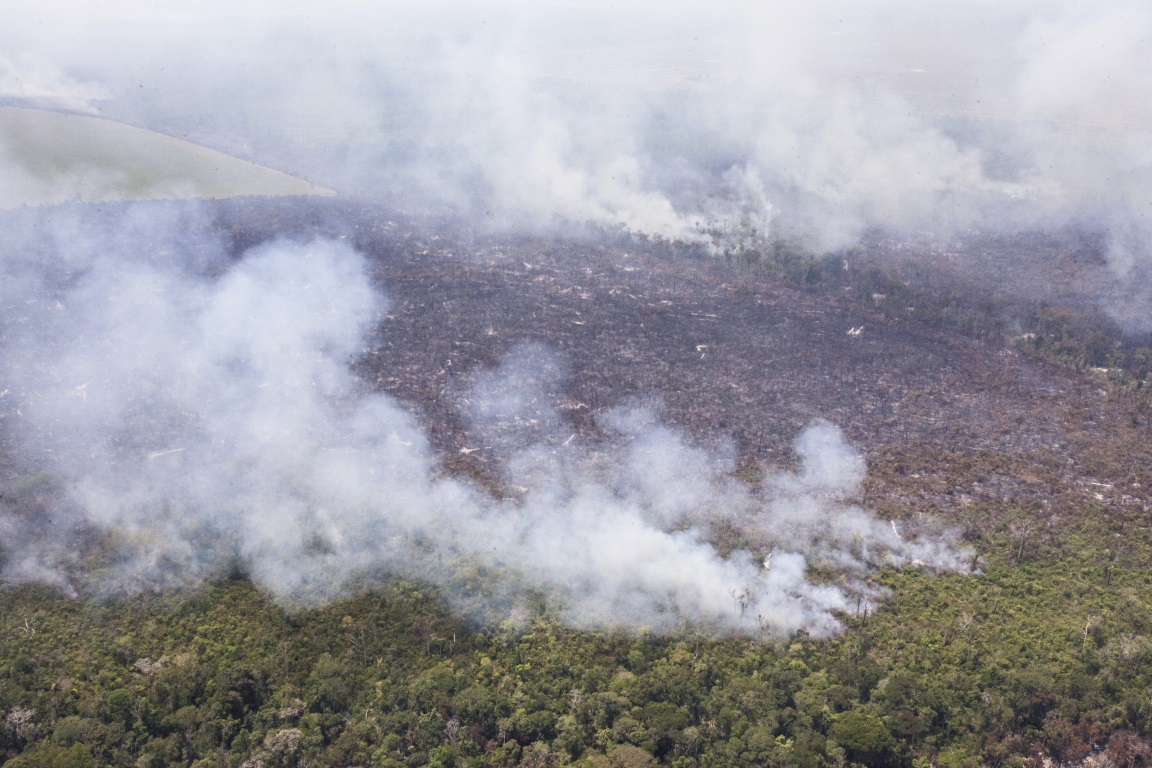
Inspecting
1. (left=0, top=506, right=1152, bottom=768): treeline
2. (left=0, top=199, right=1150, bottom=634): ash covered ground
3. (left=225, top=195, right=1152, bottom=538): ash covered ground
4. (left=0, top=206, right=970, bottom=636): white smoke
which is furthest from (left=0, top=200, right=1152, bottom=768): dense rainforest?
(left=0, top=206, right=970, bottom=636): white smoke

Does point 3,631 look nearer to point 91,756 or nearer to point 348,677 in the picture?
point 91,756

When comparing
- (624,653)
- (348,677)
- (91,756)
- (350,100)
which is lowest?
(91,756)

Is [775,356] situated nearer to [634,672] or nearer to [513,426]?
[513,426]

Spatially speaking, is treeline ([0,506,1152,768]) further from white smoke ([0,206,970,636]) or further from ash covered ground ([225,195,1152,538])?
ash covered ground ([225,195,1152,538])

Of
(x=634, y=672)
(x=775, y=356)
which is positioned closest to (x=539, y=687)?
(x=634, y=672)

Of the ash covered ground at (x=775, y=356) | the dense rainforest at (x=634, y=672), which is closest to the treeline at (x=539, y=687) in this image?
the dense rainforest at (x=634, y=672)

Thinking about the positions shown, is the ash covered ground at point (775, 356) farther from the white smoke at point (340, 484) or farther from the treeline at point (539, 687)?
the treeline at point (539, 687)

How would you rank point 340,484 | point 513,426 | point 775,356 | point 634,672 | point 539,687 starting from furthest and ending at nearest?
1. point 775,356
2. point 513,426
3. point 340,484
4. point 634,672
5. point 539,687

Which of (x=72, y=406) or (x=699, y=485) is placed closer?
(x=699, y=485)

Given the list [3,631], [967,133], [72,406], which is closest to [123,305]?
[72,406]
